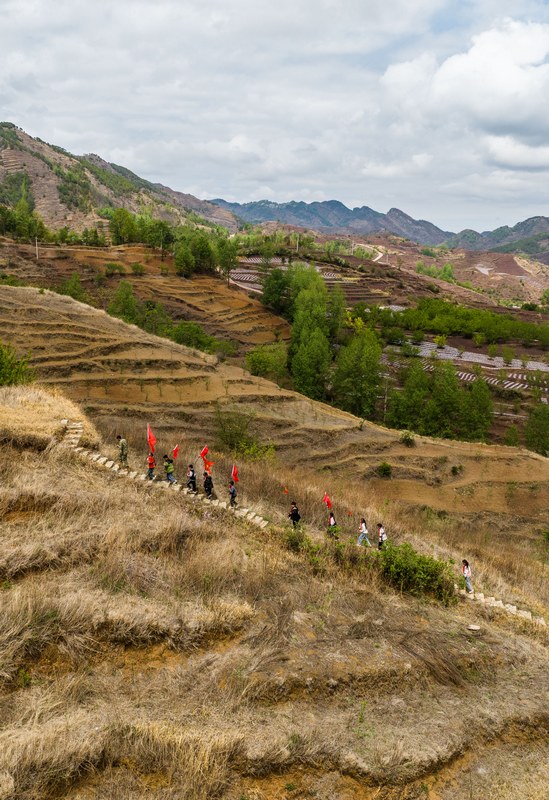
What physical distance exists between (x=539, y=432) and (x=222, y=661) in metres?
41.2

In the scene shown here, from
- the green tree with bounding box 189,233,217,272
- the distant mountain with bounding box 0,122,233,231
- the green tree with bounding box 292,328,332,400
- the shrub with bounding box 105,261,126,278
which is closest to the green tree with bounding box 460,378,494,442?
the green tree with bounding box 292,328,332,400

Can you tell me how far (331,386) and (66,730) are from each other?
46.0 metres

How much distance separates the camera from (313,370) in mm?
48531

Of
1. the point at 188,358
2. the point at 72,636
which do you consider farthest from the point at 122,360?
the point at 72,636

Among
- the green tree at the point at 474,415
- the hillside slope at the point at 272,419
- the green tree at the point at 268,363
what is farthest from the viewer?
the green tree at the point at 268,363

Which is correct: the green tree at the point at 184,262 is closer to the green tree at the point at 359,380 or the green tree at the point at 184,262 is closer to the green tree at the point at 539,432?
the green tree at the point at 359,380

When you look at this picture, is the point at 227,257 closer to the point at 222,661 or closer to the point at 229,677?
the point at 222,661

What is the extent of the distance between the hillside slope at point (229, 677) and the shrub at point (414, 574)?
0.43 metres

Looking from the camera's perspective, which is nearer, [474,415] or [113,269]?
[474,415]

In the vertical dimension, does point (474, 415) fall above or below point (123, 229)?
below

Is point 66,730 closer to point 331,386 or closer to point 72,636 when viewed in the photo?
point 72,636

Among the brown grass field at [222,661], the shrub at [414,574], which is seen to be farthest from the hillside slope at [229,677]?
the shrub at [414,574]

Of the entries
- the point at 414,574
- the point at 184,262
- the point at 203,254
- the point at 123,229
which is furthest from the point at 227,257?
the point at 414,574

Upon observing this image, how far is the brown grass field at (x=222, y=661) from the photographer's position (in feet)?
18.6
